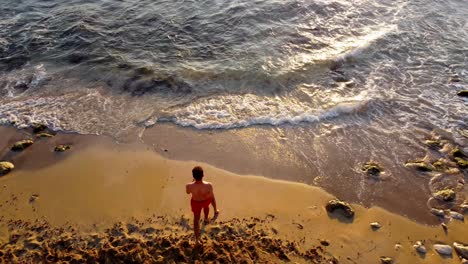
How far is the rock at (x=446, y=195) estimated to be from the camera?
8453 millimetres

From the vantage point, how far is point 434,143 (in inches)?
392

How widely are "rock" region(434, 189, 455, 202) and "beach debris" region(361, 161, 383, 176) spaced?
1.28 metres

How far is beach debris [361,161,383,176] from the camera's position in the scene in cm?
912

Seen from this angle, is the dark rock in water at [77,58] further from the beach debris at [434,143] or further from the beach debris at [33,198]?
the beach debris at [434,143]

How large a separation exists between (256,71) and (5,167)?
25.9 feet

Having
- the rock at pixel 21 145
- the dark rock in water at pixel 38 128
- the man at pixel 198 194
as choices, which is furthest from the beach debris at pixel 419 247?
the dark rock in water at pixel 38 128

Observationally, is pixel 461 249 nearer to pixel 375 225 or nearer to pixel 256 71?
pixel 375 225

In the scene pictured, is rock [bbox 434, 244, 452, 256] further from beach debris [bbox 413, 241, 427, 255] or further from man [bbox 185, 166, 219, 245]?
man [bbox 185, 166, 219, 245]

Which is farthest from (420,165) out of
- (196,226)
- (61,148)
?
(61,148)

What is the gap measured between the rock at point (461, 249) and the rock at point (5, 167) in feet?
32.0

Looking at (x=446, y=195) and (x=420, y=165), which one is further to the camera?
(x=420, y=165)

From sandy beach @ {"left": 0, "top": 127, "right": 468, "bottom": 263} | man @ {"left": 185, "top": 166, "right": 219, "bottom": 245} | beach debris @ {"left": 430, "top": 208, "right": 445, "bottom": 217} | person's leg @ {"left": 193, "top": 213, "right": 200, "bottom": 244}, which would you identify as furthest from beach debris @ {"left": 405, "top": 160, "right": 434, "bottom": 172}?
person's leg @ {"left": 193, "top": 213, "right": 200, "bottom": 244}

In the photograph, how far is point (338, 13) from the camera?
1698 cm

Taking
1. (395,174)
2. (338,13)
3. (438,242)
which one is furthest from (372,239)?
(338,13)
